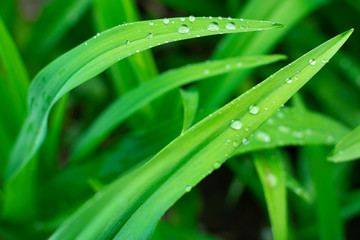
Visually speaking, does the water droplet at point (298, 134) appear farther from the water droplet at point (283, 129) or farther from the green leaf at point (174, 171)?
the green leaf at point (174, 171)

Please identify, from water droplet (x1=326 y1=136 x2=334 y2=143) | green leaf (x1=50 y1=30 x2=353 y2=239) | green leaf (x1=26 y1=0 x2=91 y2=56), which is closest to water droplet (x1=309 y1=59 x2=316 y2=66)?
green leaf (x1=50 y1=30 x2=353 y2=239)

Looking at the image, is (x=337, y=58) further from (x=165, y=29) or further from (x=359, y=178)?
(x=165, y=29)

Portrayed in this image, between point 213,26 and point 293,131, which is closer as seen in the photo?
point 213,26

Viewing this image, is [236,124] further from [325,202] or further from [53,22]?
[53,22]

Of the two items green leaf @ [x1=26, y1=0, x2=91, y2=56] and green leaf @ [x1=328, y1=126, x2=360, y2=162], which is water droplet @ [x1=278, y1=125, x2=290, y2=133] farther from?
green leaf @ [x1=26, y1=0, x2=91, y2=56]

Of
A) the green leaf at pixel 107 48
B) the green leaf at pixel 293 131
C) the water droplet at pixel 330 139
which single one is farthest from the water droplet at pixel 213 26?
the water droplet at pixel 330 139

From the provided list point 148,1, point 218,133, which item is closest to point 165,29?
point 218,133

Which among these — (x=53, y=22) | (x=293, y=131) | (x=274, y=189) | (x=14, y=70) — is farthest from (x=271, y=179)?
(x=53, y=22)
